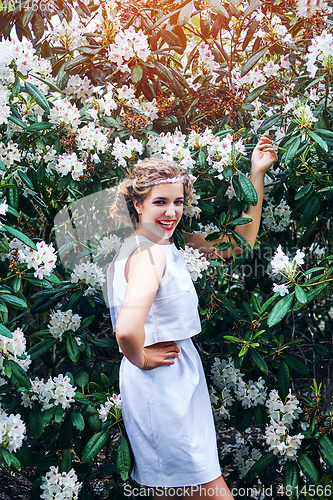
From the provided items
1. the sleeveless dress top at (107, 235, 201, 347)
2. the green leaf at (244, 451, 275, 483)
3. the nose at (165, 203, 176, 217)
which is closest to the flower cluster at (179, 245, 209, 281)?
the sleeveless dress top at (107, 235, 201, 347)

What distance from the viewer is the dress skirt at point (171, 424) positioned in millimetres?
1364

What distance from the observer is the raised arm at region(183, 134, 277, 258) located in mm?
1675

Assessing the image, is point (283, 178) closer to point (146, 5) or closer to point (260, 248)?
point (260, 248)

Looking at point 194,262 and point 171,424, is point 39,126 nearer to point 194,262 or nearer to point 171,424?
point 194,262

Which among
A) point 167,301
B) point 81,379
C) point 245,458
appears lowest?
point 245,458

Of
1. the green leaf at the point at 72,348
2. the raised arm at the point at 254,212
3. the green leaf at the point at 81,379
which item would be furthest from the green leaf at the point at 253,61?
the green leaf at the point at 81,379

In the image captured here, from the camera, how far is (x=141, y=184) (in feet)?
4.90

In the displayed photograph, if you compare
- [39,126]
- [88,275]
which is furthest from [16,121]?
[88,275]

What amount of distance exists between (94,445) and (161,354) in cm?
54

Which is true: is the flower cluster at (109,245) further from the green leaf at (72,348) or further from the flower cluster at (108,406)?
the flower cluster at (108,406)

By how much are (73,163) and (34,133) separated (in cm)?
25

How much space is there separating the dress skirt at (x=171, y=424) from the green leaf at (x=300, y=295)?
1.38 ft

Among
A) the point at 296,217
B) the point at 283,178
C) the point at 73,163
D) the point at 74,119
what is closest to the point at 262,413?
the point at 296,217

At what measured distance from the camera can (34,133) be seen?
182 centimetres
